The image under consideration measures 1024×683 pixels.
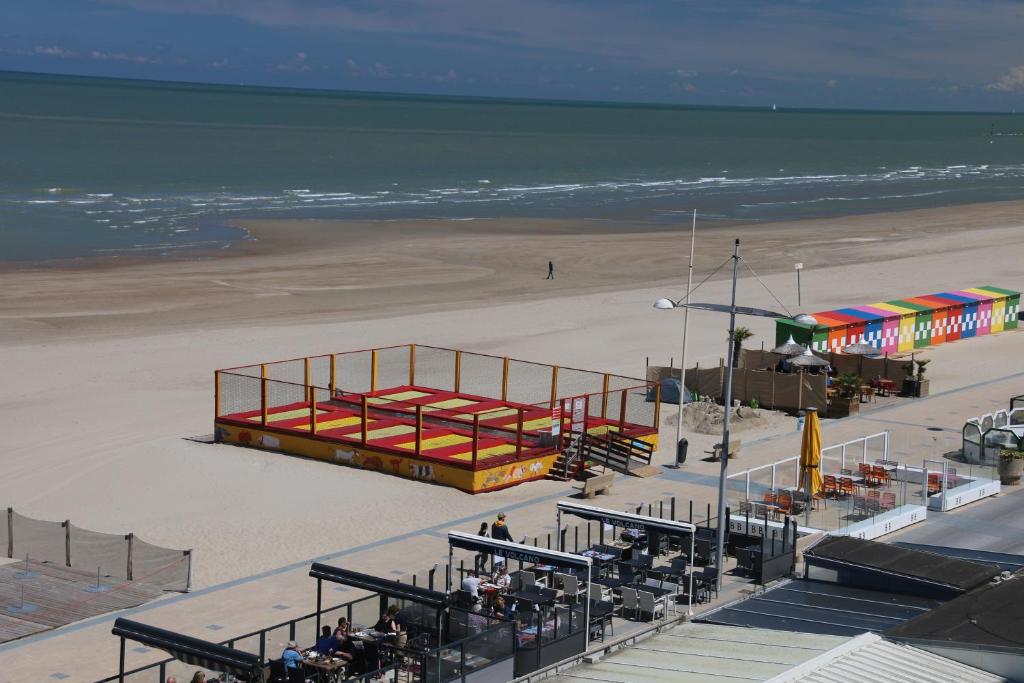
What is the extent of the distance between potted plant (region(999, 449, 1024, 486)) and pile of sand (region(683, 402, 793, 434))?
21.7ft

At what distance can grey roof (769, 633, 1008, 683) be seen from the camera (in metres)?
14.6

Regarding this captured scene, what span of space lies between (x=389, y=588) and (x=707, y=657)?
12.3ft

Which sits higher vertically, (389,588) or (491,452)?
(389,588)

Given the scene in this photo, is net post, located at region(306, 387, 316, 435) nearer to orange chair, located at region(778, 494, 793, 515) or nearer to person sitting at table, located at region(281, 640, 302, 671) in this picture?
orange chair, located at region(778, 494, 793, 515)

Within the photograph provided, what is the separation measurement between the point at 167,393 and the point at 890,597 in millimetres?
22393

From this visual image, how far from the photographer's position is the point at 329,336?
145ft

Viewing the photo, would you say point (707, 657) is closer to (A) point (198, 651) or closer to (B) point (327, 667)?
(B) point (327, 667)

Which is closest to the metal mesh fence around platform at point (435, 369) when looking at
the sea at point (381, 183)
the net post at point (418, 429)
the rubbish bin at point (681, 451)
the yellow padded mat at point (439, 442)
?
the yellow padded mat at point (439, 442)

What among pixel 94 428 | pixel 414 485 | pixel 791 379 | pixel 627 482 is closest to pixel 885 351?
pixel 791 379

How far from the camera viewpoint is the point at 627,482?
95.2ft

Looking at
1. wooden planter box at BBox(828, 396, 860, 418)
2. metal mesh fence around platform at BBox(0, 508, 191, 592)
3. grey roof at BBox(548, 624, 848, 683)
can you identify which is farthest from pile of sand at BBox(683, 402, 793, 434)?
grey roof at BBox(548, 624, 848, 683)

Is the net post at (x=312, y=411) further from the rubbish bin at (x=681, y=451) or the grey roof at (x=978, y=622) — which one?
the grey roof at (x=978, y=622)

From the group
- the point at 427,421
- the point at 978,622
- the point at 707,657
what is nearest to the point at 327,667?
the point at 707,657

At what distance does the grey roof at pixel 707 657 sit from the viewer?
15383 mm
